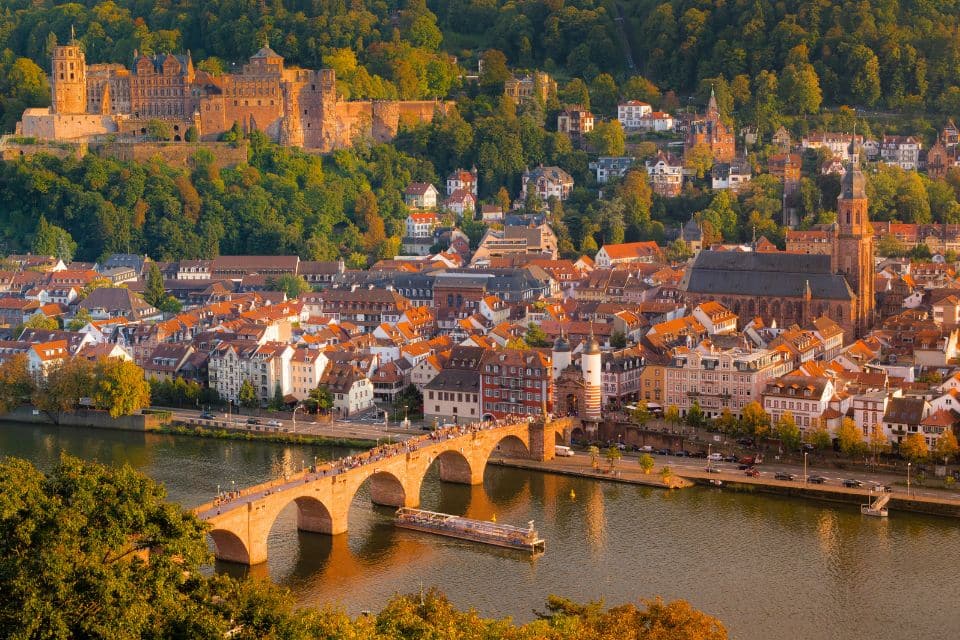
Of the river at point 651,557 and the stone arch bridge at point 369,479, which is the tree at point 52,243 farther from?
the stone arch bridge at point 369,479

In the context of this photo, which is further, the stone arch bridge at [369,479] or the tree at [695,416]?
the tree at [695,416]

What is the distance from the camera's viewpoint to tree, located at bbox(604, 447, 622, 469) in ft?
119

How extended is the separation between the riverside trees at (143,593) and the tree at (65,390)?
18548mm

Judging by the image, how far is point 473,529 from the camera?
3138 centimetres

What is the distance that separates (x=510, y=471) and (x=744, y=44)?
137ft

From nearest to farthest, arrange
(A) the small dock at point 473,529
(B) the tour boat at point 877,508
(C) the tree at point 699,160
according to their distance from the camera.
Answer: (A) the small dock at point 473,529 < (B) the tour boat at point 877,508 < (C) the tree at point 699,160

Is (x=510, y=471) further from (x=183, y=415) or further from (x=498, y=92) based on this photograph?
(x=498, y=92)

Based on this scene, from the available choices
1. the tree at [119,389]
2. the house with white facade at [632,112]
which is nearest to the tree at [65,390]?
the tree at [119,389]

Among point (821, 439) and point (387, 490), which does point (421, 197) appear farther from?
point (387, 490)

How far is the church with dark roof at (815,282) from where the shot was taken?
4781cm

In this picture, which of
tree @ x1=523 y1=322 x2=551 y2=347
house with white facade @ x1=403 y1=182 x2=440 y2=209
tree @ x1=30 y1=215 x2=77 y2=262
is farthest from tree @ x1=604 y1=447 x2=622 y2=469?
tree @ x1=30 y1=215 x2=77 y2=262

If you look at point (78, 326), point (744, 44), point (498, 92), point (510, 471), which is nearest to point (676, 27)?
point (744, 44)

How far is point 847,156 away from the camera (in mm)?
66062

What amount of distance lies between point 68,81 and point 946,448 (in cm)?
4459
